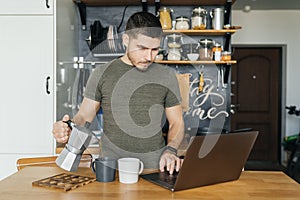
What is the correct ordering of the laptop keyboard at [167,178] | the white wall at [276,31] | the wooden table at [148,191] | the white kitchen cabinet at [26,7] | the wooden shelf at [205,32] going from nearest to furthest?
the wooden table at [148,191] < the laptop keyboard at [167,178] < the white kitchen cabinet at [26,7] < the wooden shelf at [205,32] < the white wall at [276,31]

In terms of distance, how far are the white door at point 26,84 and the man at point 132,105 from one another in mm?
952

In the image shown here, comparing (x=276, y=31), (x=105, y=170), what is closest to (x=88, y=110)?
(x=105, y=170)

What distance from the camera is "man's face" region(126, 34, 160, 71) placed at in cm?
178

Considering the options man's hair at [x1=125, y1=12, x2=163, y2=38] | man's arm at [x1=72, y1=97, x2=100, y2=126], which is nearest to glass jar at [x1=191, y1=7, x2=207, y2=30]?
man's hair at [x1=125, y1=12, x2=163, y2=38]

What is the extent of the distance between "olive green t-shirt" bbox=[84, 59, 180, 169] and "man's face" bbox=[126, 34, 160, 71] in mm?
123

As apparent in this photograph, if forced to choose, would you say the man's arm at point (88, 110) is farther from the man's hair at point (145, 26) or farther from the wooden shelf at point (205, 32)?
the wooden shelf at point (205, 32)

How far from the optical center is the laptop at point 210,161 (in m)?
1.25

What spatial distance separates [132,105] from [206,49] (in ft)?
4.64

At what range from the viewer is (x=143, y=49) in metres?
1.79

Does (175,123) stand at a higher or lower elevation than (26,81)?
lower

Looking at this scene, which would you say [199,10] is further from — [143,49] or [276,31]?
[276,31]

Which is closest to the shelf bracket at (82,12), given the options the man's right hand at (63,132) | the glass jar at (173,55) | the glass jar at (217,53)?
the glass jar at (173,55)

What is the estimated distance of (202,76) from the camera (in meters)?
3.29

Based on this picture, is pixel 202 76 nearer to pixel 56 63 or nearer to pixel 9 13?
pixel 56 63
